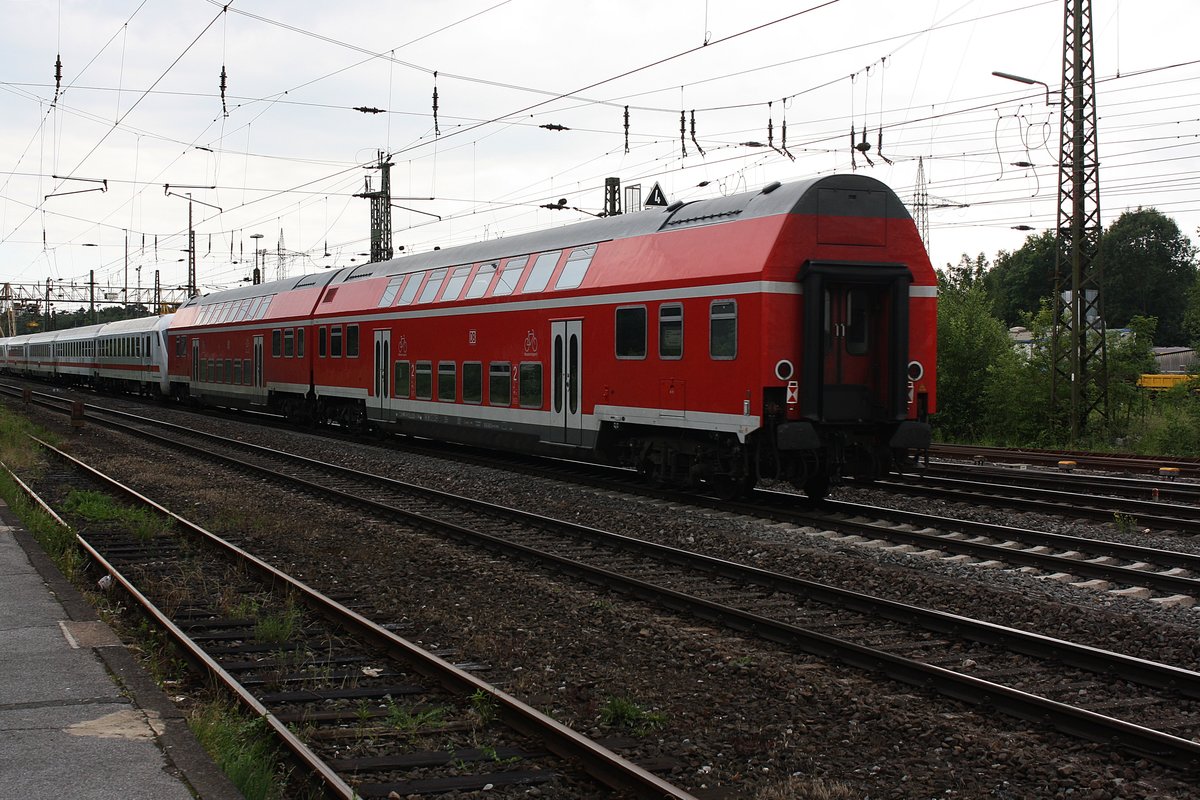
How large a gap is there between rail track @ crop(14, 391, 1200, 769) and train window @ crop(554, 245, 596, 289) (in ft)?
16.0

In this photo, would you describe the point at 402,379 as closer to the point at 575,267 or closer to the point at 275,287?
the point at 575,267

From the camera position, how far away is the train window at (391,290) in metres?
23.0

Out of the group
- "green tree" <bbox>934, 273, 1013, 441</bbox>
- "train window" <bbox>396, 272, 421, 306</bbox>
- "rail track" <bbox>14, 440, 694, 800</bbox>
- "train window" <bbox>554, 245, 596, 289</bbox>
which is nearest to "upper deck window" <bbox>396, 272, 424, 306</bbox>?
"train window" <bbox>396, 272, 421, 306</bbox>

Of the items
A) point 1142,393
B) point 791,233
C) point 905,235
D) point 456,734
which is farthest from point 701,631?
point 1142,393

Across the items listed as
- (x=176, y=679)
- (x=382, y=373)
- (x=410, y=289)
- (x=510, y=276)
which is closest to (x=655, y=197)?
(x=510, y=276)

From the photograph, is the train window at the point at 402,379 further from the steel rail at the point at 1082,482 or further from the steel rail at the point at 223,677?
the steel rail at the point at 223,677

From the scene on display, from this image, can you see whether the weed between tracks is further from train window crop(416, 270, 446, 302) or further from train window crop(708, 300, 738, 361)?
train window crop(416, 270, 446, 302)

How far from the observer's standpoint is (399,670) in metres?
7.45

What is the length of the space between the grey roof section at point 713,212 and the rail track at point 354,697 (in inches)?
285

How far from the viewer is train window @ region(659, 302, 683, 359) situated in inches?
565

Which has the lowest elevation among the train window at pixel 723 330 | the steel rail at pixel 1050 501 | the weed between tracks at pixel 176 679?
the weed between tracks at pixel 176 679

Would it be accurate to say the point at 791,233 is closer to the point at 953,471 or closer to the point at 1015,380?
the point at 953,471

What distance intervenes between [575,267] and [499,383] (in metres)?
2.92

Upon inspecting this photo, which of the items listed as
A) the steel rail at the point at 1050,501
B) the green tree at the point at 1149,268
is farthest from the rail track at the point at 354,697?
the green tree at the point at 1149,268
